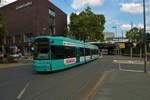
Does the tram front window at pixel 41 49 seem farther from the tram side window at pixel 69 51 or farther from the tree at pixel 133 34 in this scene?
the tree at pixel 133 34

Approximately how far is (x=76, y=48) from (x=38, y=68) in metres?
10.5

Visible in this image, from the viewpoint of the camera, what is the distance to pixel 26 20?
10250cm

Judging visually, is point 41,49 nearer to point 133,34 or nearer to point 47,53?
point 47,53

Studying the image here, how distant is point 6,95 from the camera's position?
544 inches

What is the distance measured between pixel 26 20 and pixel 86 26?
2287 cm

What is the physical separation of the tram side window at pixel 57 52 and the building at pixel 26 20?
228 ft

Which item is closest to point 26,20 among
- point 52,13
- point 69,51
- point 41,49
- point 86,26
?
point 52,13

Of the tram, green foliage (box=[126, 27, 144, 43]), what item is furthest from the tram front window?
green foliage (box=[126, 27, 144, 43])

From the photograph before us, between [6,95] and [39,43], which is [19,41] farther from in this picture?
[6,95]

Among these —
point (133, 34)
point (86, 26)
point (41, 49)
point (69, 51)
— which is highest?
point (86, 26)

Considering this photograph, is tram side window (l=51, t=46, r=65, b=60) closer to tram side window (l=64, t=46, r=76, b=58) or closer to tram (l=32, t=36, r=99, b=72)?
tram (l=32, t=36, r=99, b=72)

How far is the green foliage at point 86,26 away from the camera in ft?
375

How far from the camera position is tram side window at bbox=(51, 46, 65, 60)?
26.9 m

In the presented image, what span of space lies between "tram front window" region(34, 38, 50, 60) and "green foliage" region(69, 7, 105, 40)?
85.4 meters
